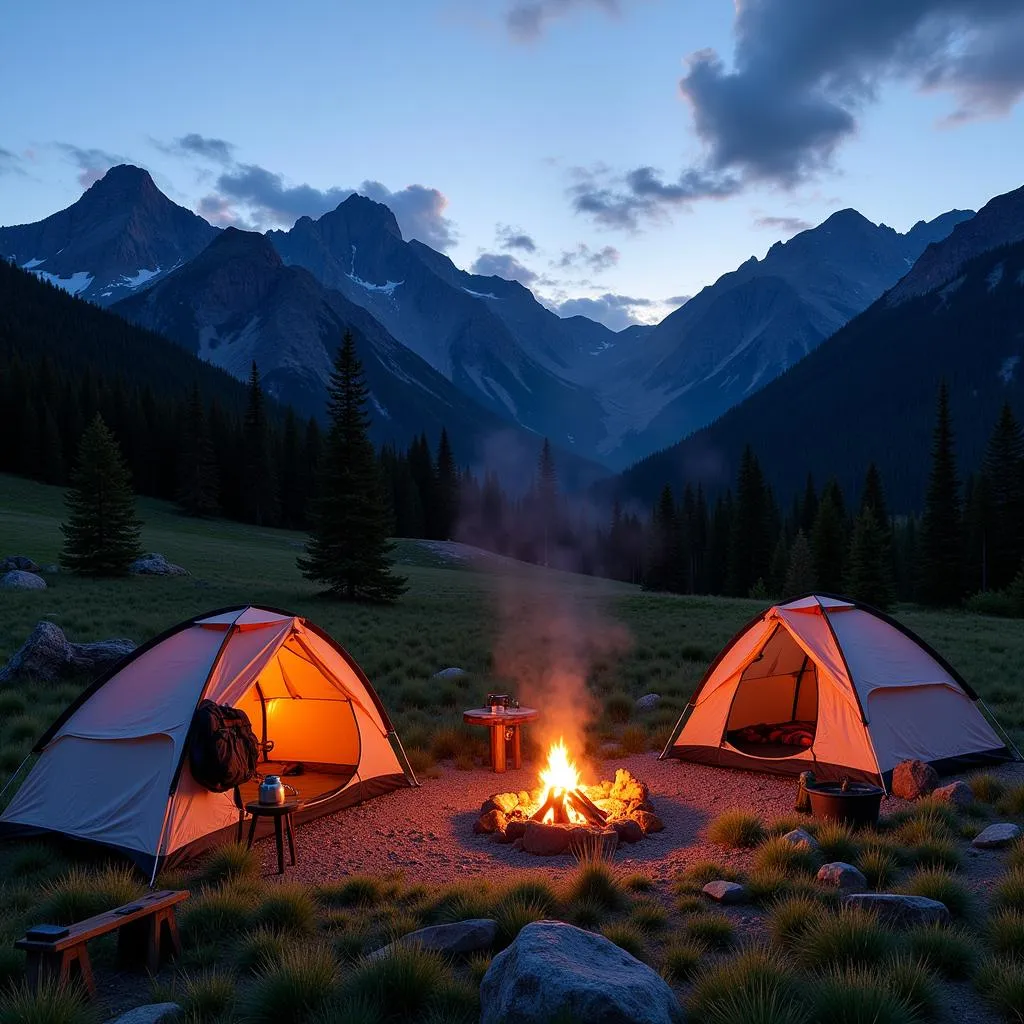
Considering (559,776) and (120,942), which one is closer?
(120,942)

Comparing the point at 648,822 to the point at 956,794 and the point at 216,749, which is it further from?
the point at 216,749

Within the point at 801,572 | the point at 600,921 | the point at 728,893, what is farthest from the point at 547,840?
the point at 801,572

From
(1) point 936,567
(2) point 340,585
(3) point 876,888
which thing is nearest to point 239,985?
(3) point 876,888

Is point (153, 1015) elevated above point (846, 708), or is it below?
below

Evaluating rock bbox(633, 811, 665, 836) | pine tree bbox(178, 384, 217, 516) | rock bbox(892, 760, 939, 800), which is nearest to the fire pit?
rock bbox(633, 811, 665, 836)

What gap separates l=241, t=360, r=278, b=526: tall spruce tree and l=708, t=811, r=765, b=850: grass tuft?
6859cm

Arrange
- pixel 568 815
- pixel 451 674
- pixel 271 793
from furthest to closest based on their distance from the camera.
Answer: pixel 451 674, pixel 568 815, pixel 271 793

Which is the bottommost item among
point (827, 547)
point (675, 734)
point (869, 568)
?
point (675, 734)

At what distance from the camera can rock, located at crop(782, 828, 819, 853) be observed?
25.2 ft

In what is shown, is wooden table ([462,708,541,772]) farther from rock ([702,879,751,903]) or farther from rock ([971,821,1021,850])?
rock ([971,821,1021,850])

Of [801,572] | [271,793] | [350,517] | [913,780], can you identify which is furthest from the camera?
[801,572]

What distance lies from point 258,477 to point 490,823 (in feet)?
222

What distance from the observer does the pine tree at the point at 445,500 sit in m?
84.5

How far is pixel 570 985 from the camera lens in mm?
4320
